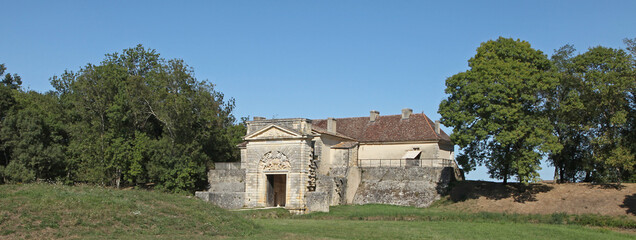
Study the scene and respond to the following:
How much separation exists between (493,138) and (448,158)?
34.4ft

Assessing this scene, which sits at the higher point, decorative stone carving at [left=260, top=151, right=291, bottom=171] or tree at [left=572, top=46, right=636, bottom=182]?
tree at [left=572, top=46, right=636, bottom=182]

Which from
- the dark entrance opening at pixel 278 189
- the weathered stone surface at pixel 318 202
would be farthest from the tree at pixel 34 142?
the weathered stone surface at pixel 318 202

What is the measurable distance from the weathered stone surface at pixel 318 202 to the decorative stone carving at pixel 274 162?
3.89 m

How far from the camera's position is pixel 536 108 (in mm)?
36594

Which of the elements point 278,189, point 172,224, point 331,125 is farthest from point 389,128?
point 172,224

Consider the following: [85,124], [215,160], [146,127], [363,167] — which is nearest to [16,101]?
[85,124]

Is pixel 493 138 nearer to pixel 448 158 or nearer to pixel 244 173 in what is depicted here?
pixel 448 158

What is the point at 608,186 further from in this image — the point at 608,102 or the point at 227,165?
the point at 227,165

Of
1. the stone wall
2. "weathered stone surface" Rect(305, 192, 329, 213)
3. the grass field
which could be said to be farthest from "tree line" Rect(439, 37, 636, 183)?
"weathered stone surface" Rect(305, 192, 329, 213)

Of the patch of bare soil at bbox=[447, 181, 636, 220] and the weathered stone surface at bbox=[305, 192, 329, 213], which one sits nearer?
the patch of bare soil at bbox=[447, 181, 636, 220]

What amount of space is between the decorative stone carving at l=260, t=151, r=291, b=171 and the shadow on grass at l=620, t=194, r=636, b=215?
20.8 metres

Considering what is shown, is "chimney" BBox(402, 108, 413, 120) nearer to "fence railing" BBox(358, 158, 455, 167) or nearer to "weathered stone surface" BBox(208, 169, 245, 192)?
"fence railing" BBox(358, 158, 455, 167)

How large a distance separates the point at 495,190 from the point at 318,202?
11788 millimetres

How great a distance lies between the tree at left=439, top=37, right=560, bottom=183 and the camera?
3494 centimetres
